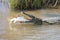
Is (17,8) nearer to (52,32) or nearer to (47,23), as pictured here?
(47,23)

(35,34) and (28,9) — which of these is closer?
(35,34)

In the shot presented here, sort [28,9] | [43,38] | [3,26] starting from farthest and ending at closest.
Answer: [28,9], [3,26], [43,38]

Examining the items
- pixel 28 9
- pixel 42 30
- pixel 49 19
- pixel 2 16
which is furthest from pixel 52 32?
pixel 28 9

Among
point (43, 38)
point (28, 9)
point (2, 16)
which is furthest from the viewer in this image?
point (28, 9)

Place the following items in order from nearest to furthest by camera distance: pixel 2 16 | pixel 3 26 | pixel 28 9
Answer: pixel 3 26 → pixel 2 16 → pixel 28 9

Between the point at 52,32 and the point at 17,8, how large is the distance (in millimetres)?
500

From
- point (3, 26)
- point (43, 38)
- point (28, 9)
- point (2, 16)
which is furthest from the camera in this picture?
point (28, 9)

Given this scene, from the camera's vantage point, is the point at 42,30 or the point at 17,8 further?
the point at 17,8

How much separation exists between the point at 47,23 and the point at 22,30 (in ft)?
0.47

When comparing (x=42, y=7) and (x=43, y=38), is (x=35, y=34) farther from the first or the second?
(x=42, y=7)

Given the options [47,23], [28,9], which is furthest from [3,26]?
[28,9]

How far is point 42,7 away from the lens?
1.21m

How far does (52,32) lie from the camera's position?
757mm

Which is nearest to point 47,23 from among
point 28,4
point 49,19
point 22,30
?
point 49,19
